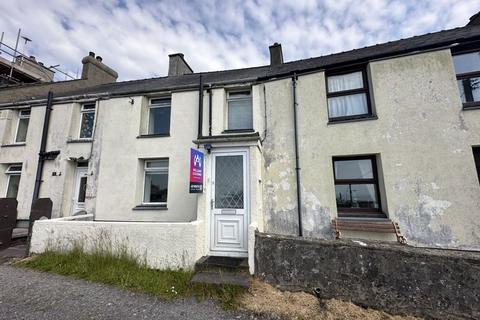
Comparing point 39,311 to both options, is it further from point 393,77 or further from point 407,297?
point 393,77

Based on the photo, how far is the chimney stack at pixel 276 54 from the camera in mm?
9125

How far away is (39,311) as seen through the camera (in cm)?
319

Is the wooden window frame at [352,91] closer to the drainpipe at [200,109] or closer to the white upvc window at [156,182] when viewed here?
the drainpipe at [200,109]

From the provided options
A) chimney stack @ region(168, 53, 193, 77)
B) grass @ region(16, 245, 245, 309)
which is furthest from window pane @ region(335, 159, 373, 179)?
chimney stack @ region(168, 53, 193, 77)

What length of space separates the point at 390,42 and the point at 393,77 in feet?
9.80

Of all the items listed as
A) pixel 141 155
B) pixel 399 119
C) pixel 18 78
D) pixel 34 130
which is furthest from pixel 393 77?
pixel 18 78

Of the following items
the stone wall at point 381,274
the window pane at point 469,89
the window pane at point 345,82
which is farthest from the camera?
the window pane at point 345,82

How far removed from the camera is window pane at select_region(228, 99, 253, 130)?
23.5 ft

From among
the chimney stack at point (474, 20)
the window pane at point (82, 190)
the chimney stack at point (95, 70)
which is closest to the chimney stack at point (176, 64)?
the chimney stack at point (95, 70)

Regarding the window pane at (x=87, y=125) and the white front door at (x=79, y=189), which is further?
the window pane at (x=87, y=125)

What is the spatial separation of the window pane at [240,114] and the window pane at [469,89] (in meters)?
5.57

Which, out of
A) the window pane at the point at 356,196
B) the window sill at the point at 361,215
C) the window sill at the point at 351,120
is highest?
the window sill at the point at 351,120

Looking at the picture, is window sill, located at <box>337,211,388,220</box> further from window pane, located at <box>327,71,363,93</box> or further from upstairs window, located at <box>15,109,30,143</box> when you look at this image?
upstairs window, located at <box>15,109,30,143</box>

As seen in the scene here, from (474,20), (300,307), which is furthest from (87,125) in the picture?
(474,20)
